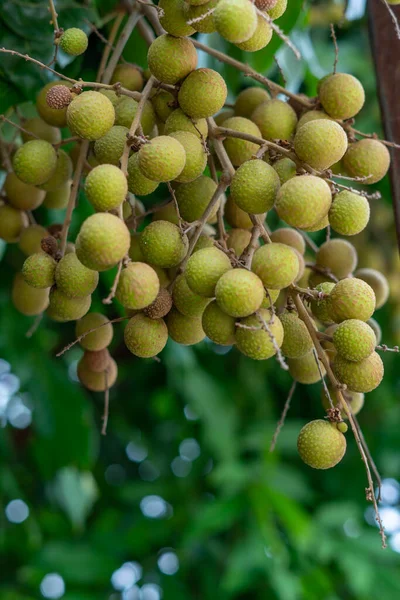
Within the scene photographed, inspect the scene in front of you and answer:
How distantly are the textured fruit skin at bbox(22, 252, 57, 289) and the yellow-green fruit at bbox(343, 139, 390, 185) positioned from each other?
0.43 metres

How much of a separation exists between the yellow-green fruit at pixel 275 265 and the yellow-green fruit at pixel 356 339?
0.09 meters

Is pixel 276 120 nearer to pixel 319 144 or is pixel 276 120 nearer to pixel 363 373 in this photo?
pixel 319 144

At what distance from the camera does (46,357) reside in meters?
2.24

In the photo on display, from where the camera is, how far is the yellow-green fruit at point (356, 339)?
0.82 metres

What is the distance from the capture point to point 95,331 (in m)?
1.04

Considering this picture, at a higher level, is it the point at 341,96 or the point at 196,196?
the point at 341,96

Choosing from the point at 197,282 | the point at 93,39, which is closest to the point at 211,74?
the point at 197,282

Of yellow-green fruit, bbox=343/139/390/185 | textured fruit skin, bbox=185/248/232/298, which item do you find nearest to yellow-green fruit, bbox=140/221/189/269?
textured fruit skin, bbox=185/248/232/298

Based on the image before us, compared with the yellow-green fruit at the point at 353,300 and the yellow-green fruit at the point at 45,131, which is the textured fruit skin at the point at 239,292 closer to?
the yellow-green fruit at the point at 353,300

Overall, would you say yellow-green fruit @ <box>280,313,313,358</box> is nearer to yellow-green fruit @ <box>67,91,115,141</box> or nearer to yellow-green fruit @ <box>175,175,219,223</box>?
yellow-green fruit @ <box>175,175,219,223</box>

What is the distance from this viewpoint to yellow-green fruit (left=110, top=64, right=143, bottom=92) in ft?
3.51

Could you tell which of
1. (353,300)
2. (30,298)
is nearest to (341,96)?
(353,300)

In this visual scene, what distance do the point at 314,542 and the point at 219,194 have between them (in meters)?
1.59

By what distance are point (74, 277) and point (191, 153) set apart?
199 mm
